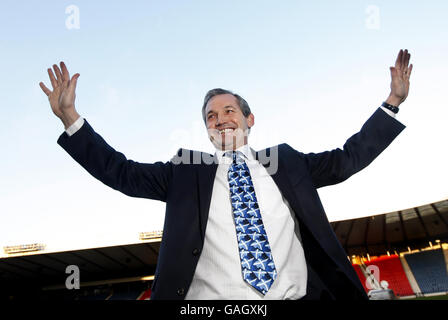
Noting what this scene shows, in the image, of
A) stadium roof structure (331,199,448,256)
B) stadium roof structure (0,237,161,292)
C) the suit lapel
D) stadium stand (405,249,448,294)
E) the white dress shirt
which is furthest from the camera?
stadium stand (405,249,448,294)

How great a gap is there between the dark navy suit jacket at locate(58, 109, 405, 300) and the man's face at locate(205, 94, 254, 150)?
10.1 inches

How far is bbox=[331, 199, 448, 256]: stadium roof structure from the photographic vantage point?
2131cm

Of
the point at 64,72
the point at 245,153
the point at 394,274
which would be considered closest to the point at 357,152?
the point at 245,153

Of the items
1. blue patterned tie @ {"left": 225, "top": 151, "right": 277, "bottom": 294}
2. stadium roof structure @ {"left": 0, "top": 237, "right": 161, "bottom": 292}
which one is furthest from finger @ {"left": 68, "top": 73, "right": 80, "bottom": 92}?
stadium roof structure @ {"left": 0, "top": 237, "right": 161, "bottom": 292}

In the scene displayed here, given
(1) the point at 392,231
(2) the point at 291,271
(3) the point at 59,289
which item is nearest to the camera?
(2) the point at 291,271

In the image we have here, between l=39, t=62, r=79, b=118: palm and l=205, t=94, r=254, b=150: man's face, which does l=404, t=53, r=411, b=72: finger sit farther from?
l=39, t=62, r=79, b=118: palm

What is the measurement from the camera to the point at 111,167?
2.07m

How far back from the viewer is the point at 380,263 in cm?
2695

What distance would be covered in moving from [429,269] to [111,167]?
1171 inches

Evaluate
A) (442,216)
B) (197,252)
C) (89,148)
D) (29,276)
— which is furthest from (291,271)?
(29,276)

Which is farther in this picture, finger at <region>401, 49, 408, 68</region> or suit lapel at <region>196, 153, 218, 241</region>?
finger at <region>401, 49, 408, 68</region>

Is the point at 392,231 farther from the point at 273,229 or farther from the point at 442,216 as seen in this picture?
the point at 273,229

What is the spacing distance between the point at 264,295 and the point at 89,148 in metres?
1.38

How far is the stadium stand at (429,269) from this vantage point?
2359 cm
